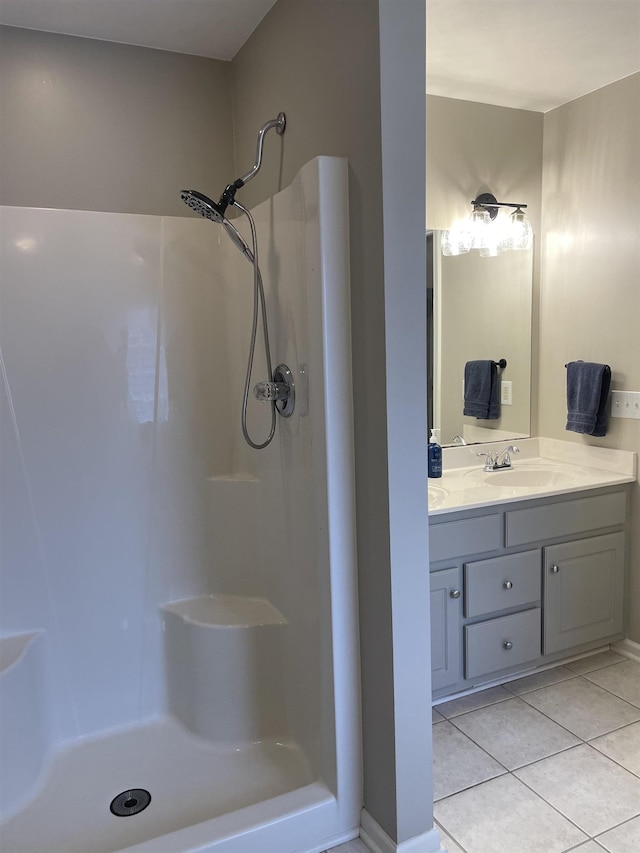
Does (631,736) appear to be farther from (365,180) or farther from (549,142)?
(549,142)

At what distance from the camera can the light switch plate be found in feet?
8.81

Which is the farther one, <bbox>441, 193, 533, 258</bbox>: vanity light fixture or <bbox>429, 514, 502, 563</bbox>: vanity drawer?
<bbox>441, 193, 533, 258</bbox>: vanity light fixture

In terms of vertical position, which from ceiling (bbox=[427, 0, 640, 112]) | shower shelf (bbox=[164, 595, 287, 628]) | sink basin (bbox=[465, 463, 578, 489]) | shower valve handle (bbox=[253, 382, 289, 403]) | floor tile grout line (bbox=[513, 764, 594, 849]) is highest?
ceiling (bbox=[427, 0, 640, 112])

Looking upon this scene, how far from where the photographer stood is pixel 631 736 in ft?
7.32

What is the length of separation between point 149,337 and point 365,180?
1.06m

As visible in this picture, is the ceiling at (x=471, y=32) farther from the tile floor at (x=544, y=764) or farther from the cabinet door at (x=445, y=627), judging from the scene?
the tile floor at (x=544, y=764)

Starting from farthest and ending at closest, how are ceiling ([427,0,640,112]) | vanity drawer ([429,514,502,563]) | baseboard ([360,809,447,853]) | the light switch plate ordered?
the light switch plate
vanity drawer ([429,514,502,563])
ceiling ([427,0,640,112])
baseboard ([360,809,447,853])

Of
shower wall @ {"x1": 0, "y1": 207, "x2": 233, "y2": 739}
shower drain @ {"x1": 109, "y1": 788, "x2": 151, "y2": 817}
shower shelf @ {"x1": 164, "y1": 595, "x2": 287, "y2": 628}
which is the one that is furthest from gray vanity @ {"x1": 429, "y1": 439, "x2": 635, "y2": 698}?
shower drain @ {"x1": 109, "y1": 788, "x2": 151, "y2": 817}

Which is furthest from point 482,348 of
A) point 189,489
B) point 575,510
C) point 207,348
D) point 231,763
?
point 231,763

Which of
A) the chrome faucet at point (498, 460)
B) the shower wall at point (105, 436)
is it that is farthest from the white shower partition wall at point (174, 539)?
the chrome faucet at point (498, 460)

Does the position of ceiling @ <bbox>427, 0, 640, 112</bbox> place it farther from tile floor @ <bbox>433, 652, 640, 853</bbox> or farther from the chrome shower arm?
tile floor @ <bbox>433, 652, 640, 853</bbox>

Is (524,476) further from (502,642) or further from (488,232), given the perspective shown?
(488,232)

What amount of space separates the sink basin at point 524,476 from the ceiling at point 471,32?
164 cm

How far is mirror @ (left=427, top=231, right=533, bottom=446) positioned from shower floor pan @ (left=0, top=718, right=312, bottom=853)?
155 centimetres
